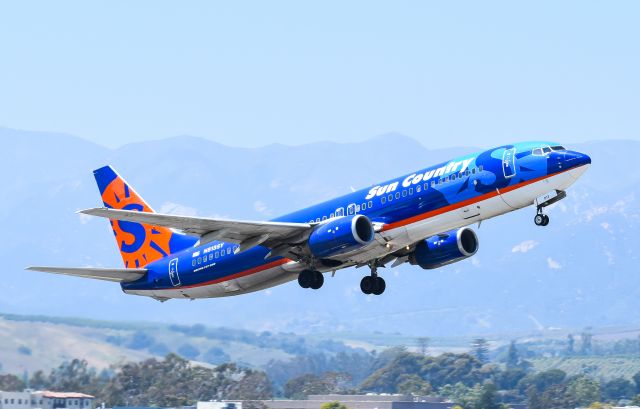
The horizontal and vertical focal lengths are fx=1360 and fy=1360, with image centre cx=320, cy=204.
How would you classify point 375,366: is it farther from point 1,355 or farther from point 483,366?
point 1,355

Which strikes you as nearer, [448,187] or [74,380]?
[448,187]

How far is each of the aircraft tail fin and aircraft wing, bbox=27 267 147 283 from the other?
1.61m

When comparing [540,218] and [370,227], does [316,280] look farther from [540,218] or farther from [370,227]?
[540,218]

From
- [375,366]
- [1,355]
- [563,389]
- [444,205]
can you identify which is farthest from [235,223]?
[375,366]

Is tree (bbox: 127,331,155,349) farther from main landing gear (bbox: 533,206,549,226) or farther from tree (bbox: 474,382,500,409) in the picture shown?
main landing gear (bbox: 533,206,549,226)

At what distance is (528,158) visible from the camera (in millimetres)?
52531

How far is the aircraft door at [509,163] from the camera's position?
5247 cm

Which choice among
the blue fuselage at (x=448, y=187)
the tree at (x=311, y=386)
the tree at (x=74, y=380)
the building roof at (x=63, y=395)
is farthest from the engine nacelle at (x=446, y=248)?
the tree at (x=311, y=386)

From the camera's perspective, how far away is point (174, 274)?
61750 millimetres

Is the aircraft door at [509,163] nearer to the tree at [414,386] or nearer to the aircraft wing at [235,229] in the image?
the aircraft wing at [235,229]

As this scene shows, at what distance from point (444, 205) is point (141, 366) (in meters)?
76.5

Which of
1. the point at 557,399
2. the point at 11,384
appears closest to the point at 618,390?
the point at 557,399

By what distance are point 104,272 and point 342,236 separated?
12533 mm

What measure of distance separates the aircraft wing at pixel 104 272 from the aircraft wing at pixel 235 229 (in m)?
5.06
